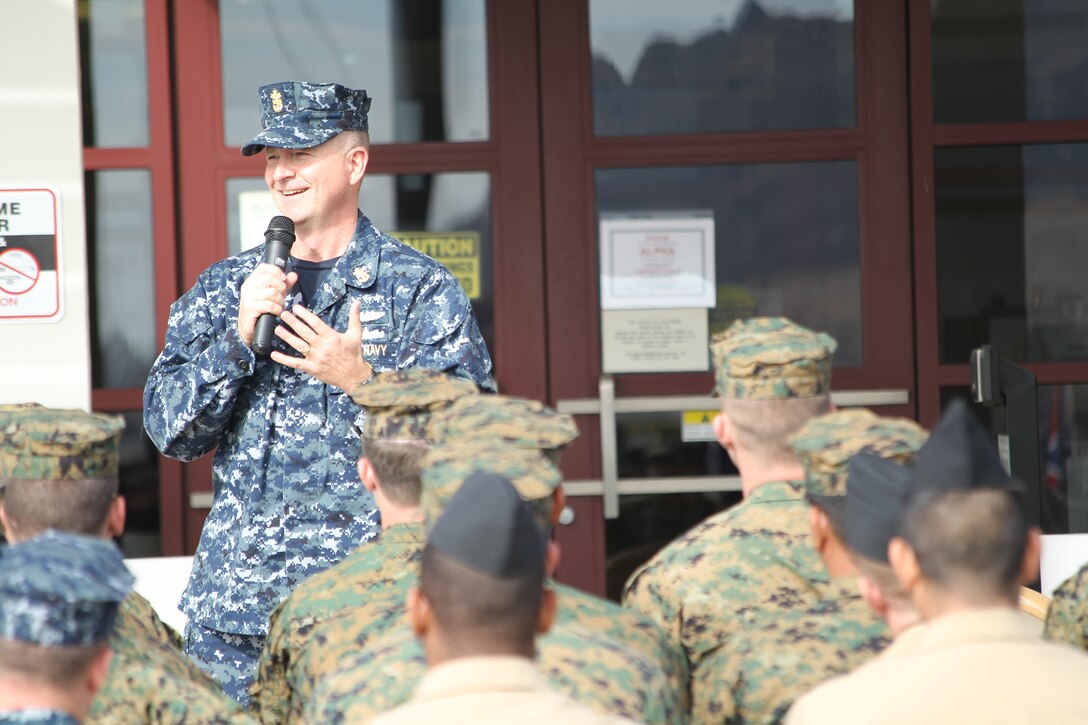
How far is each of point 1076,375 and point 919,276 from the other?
725 millimetres

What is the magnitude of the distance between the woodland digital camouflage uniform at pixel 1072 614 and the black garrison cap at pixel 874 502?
0.55m

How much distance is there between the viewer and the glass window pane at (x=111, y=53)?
5.54 metres

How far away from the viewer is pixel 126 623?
2559mm

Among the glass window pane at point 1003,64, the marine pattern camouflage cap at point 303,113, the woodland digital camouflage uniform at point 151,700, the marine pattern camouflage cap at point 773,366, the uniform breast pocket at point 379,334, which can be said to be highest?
the glass window pane at point 1003,64

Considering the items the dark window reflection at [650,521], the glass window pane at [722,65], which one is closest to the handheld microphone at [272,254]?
the glass window pane at [722,65]

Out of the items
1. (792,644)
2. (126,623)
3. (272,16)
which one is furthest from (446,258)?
(792,644)

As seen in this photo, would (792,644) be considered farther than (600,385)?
No

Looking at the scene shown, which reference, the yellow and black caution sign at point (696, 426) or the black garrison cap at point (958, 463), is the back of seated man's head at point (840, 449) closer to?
the black garrison cap at point (958, 463)

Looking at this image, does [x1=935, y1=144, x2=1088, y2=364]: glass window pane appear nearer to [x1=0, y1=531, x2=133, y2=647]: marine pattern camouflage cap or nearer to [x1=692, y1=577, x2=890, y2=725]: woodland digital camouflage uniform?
[x1=692, y1=577, x2=890, y2=725]: woodland digital camouflage uniform

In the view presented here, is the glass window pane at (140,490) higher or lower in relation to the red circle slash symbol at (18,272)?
lower

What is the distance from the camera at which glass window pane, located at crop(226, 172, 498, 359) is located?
18.4 ft

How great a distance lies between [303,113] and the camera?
141 inches

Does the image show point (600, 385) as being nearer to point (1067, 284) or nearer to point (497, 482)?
point (1067, 284)

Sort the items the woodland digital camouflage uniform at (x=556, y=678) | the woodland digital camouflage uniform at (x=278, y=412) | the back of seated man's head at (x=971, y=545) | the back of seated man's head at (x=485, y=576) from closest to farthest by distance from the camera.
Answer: the back of seated man's head at (x=485, y=576), the back of seated man's head at (x=971, y=545), the woodland digital camouflage uniform at (x=556, y=678), the woodland digital camouflage uniform at (x=278, y=412)
